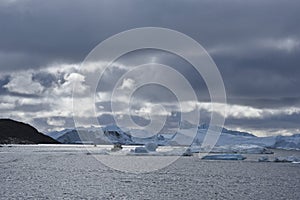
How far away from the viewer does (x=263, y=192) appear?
5147 cm

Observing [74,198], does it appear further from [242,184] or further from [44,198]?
[242,184]

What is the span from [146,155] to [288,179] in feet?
276

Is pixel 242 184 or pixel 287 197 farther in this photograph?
pixel 242 184

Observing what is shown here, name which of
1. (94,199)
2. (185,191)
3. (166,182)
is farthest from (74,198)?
(166,182)

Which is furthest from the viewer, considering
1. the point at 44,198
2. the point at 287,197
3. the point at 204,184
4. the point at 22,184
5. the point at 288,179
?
the point at 288,179

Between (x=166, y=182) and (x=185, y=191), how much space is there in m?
9.85

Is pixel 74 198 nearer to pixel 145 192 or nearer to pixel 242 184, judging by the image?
pixel 145 192

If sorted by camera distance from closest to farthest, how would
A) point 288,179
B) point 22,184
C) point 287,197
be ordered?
point 287,197 < point 22,184 < point 288,179

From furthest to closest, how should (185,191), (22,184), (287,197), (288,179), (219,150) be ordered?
1. (219,150)
2. (288,179)
3. (22,184)
4. (185,191)
5. (287,197)

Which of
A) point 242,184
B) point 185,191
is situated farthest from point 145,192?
point 242,184

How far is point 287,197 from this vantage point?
157 feet

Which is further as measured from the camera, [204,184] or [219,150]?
[219,150]

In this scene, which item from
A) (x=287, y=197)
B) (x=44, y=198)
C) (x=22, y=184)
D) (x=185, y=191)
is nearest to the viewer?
(x=44, y=198)

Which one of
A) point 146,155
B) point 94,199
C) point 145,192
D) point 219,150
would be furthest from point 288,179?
point 219,150
